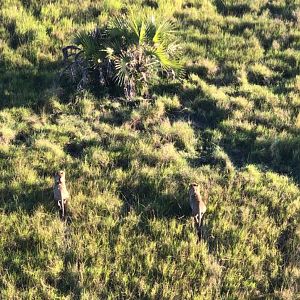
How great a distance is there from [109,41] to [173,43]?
1386mm

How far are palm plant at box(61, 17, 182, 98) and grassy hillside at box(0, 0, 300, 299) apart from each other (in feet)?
1.14

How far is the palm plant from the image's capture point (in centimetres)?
1012

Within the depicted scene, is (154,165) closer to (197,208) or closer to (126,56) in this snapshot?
(197,208)

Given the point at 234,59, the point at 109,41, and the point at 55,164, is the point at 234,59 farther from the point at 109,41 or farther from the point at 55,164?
the point at 55,164

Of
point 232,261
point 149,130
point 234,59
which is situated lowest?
point 232,261

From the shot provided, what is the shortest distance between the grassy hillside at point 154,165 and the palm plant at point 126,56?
13.7 inches

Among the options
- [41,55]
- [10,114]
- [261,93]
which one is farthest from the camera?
[41,55]

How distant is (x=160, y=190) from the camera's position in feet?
26.2

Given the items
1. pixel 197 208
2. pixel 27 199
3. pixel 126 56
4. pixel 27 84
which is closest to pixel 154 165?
pixel 197 208

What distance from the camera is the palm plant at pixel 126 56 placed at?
10.1 meters

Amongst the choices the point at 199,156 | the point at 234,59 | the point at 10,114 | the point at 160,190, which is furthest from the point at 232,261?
the point at 234,59

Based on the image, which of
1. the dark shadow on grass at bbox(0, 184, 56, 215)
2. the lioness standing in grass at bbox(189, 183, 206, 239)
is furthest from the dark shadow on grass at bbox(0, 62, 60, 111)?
the lioness standing in grass at bbox(189, 183, 206, 239)

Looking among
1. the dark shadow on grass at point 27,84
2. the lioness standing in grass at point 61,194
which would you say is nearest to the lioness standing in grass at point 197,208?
the lioness standing in grass at point 61,194

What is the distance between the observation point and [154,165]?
8.52 meters
